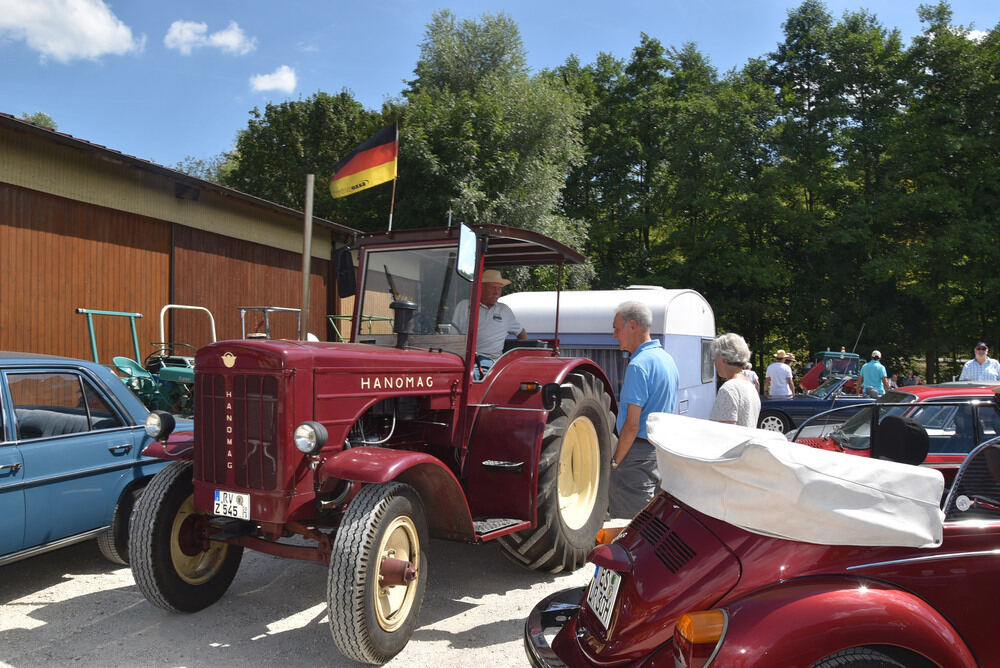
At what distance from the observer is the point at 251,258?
1311cm

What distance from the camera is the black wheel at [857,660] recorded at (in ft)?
6.65

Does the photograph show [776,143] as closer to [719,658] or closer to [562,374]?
[562,374]

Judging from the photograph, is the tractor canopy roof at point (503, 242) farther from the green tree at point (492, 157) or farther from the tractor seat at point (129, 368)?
the green tree at point (492, 157)

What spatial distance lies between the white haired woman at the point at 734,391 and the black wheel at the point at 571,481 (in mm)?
978

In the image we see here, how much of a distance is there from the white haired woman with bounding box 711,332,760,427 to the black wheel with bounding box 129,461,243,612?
3.24m

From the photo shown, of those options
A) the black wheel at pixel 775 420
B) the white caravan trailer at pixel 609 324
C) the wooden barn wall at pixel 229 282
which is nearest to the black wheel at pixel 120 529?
the white caravan trailer at pixel 609 324

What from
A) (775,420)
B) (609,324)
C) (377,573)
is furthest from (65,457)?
(775,420)

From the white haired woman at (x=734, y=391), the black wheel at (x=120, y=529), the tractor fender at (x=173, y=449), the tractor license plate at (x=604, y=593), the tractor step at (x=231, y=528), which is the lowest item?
the black wheel at (x=120, y=529)

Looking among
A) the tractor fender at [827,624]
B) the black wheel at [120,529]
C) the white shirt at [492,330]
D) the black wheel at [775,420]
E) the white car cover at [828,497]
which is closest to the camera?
the tractor fender at [827,624]

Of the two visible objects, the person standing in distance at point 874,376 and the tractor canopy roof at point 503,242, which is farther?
the person standing in distance at point 874,376

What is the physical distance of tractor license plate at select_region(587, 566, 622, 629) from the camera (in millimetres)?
2533

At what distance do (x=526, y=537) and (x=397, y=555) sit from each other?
1209 mm

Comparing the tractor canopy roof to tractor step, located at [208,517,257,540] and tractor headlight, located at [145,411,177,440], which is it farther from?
tractor step, located at [208,517,257,540]

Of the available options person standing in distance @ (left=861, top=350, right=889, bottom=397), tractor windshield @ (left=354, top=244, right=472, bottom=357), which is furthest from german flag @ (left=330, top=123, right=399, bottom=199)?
person standing in distance @ (left=861, top=350, right=889, bottom=397)
